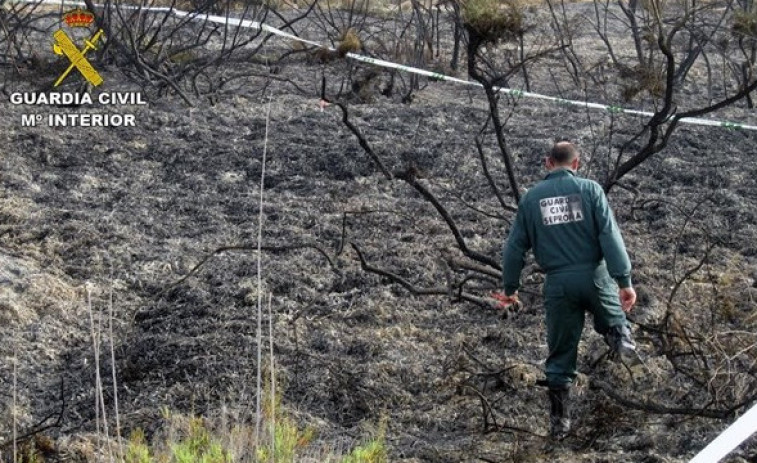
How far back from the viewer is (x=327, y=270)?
307 inches

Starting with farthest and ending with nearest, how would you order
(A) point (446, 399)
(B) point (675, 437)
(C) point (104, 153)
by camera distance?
(C) point (104, 153)
(A) point (446, 399)
(B) point (675, 437)

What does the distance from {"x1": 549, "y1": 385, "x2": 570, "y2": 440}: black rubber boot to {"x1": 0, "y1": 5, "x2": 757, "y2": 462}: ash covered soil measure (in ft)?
0.28

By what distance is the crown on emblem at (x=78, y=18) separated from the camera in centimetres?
1432

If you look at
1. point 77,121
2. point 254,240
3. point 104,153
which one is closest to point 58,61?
point 77,121

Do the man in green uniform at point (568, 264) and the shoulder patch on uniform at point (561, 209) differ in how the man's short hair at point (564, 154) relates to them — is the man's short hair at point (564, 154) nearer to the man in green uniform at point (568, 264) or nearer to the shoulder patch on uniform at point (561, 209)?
the man in green uniform at point (568, 264)

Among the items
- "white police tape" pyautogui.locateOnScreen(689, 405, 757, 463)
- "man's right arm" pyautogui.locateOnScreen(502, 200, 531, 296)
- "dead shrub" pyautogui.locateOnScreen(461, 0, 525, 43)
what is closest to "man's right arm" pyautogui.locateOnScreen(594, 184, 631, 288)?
"man's right arm" pyautogui.locateOnScreen(502, 200, 531, 296)

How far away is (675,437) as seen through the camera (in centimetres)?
529

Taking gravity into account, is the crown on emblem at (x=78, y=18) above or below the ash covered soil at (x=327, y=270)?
above

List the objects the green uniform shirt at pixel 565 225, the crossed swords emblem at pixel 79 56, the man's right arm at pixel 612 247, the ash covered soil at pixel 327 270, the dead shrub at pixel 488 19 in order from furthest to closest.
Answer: the crossed swords emblem at pixel 79 56 < the dead shrub at pixel 488 19 < the ash covered soil at pixel 327 270 < the green uniform shirt at pixel 565 225 < the man's right arm at pixel 612 247

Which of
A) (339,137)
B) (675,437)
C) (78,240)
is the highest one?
(339,137)

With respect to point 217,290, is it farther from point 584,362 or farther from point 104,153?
point 104,153

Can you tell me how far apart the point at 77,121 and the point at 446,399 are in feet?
21.0

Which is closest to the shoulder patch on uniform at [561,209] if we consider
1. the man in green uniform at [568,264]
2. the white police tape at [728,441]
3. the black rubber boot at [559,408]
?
the man in green uniform at [568,264]

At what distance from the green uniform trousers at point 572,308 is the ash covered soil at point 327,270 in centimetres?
24
